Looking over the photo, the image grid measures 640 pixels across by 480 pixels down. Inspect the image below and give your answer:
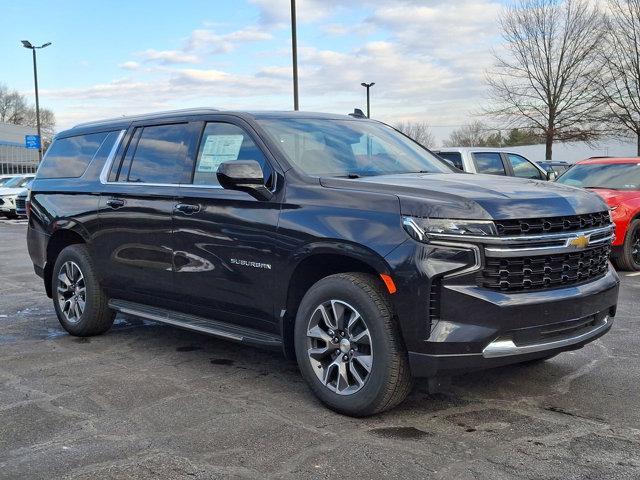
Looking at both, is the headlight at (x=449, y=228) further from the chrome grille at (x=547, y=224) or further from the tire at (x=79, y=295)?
the tire at (x=79, y=295)

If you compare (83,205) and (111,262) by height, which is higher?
(83,205)

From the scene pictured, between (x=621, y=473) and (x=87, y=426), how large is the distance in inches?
110

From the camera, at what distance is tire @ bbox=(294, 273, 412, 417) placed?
3875 millimetres

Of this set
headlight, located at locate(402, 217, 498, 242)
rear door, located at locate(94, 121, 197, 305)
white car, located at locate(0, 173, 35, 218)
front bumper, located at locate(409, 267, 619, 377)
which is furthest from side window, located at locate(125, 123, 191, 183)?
white car, located at locate(0, 173, 35, 218)

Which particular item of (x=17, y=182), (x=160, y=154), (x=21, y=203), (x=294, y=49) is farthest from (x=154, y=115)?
(x=17, y=182)

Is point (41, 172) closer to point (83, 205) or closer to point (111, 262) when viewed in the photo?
point (83, 205)

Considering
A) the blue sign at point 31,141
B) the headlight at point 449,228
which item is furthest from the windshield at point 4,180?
the headlight at point 449,228

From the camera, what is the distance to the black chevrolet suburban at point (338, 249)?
12.2 feet

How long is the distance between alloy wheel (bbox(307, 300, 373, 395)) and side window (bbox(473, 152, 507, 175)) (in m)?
8.93

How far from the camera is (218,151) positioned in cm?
509

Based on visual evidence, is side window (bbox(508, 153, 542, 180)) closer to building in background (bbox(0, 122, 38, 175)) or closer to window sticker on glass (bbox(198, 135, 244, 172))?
window sticker on glass (bbox(198, 135, 244, 172))

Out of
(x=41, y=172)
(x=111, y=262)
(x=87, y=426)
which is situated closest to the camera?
(x=87, y=426)

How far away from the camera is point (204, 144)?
518cm

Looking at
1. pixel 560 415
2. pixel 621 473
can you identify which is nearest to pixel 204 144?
pixel 560 415
